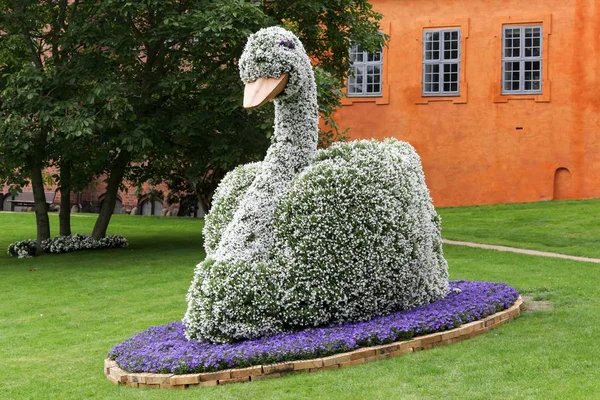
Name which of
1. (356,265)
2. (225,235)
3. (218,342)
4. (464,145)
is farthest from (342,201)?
(464,145)

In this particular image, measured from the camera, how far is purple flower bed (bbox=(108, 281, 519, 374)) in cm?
810

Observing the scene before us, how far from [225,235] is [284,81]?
5.44 feet

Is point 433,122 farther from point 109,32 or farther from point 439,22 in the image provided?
point 109,32

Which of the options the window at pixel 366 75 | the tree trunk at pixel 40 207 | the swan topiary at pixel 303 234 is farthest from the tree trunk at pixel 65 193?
the swan topiary at pixel 303 234

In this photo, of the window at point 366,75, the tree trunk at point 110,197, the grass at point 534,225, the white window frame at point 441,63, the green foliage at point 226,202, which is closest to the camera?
the green foliage at point 226,202

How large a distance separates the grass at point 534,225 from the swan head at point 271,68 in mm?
8975

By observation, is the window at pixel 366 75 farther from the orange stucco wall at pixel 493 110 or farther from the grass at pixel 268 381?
the grass at pixel 268 381

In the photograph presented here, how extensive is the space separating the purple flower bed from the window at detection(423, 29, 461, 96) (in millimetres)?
19919

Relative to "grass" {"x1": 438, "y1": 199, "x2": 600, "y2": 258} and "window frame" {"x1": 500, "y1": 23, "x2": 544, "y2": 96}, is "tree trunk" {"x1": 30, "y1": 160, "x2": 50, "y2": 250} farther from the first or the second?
"window frame" {"x1": 500, "y1": 23, "x2": 544, "y2": 96}

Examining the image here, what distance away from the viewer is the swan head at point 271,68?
930cm

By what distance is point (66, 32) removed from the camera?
18.8 meters

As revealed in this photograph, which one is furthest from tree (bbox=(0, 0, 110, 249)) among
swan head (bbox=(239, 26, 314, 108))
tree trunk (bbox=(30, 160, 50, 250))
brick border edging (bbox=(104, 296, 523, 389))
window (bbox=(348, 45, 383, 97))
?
window (bbox=(348, 45, 383, 97))

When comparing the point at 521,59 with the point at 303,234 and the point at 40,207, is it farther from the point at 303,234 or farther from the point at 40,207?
the point at 303,234

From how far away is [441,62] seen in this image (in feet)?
95.6
